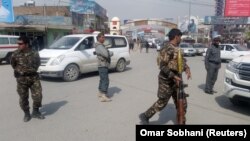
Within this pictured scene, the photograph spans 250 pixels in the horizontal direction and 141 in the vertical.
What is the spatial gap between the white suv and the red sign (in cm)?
3115

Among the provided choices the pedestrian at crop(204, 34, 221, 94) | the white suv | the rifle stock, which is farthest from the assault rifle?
the pedestrian at crop(204, 34, 221, 94)

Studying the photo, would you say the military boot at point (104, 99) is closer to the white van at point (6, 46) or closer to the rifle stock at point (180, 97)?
the rifle stock at point (180, 97)

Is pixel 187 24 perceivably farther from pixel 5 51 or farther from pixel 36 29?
pixel 5 51

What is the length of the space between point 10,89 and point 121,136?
18.5ft

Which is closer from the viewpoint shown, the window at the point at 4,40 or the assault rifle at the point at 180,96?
the assault rifle at the point at 180,96

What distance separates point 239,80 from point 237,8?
3175cm

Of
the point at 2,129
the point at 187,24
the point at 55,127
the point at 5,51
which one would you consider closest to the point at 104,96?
the point at 55,127

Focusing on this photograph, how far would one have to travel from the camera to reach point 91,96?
7.67 meters

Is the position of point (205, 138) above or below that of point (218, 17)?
below

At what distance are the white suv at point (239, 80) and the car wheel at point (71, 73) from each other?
5.81 m

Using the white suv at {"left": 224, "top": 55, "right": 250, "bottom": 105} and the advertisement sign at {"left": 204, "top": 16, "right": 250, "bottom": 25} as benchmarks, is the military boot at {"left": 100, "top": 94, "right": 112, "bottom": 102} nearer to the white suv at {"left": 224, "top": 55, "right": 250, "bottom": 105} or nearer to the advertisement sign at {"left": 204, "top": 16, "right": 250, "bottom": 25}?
the white suv at {"left": 224, "top": 55, "right": 250, "bottom": 105}

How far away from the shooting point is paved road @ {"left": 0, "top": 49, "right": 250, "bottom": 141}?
4793 millimetres

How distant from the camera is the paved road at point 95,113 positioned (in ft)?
15.7

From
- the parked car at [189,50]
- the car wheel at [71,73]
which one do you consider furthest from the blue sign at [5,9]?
the parked car at [189,50]
